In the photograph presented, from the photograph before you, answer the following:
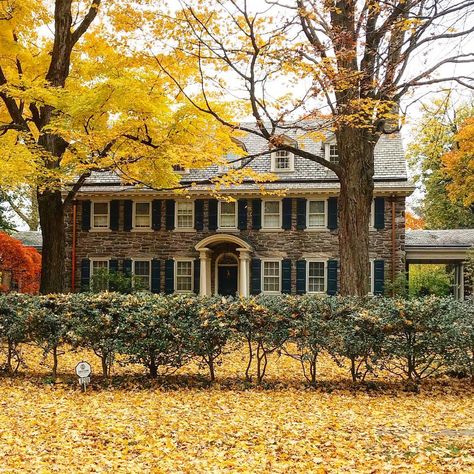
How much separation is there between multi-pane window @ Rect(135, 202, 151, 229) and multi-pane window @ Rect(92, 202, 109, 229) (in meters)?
1.14

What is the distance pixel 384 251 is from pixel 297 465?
56.6 ft

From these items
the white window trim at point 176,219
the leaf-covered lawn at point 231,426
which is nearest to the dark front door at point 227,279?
the white window trim at point 176,219

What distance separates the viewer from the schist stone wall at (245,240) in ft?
70.9

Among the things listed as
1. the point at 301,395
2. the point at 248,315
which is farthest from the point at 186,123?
the point at 301,395

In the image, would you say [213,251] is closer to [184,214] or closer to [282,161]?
[184,214]

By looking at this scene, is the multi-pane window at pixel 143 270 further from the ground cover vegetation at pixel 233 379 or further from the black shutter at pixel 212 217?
the ground cover vegetation at pixel 233 379

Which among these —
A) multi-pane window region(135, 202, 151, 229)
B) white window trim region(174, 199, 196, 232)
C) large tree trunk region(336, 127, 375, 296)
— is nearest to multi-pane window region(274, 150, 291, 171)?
white window trim region(174, 199, 196, 232)

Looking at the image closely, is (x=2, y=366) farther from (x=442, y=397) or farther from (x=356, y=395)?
(x=442, y=397)

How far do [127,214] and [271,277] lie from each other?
587cm

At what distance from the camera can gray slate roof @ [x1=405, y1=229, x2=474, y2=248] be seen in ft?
73.4

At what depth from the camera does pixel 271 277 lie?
22406mm

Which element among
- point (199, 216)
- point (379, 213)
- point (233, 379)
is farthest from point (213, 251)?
point (233, 379)

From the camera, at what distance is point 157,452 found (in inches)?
217

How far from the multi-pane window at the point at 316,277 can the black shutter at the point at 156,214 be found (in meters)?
5.77
